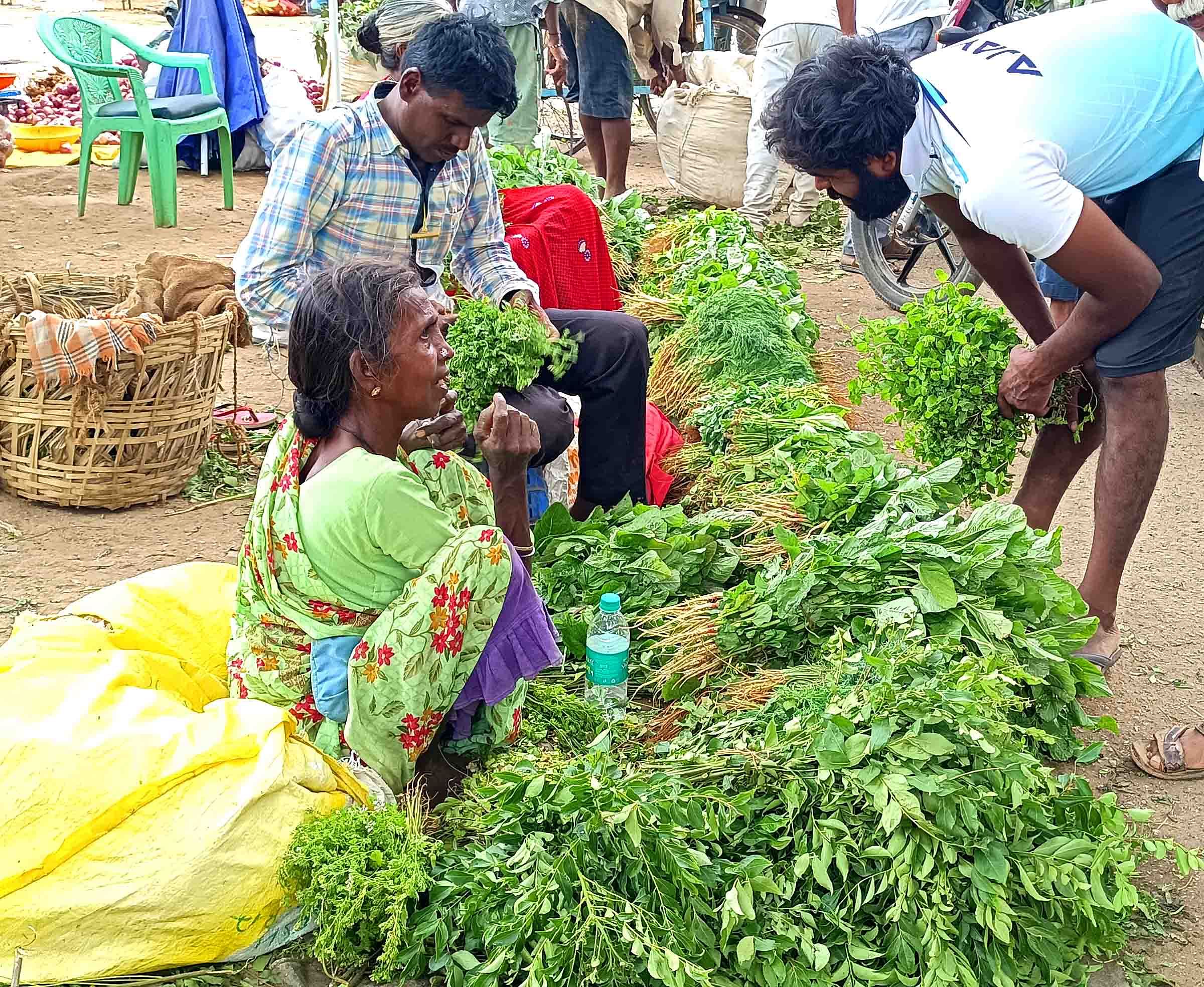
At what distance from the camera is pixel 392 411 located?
229 cm

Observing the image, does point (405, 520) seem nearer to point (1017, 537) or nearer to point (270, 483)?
point (270, 483)

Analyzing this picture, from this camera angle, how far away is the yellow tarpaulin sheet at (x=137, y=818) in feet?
6.21

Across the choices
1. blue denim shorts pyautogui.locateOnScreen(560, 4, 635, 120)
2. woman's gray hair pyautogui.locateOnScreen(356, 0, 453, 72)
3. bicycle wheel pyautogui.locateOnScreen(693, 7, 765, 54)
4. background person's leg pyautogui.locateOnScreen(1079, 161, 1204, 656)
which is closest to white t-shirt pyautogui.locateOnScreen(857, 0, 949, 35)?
blue denim shorts pyautogui.locateOnScreen(560, 4, 635, 120)

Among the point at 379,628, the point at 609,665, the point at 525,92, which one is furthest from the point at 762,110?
the point at 379,628

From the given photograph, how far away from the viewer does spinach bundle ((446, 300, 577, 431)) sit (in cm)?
291

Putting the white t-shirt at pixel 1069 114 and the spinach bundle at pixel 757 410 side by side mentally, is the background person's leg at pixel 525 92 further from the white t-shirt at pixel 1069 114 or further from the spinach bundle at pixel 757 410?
the white t-shirt at pixel 1069 114

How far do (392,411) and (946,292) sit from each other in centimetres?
166

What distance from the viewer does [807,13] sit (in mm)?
6238

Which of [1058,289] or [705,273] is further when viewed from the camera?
[705,273]

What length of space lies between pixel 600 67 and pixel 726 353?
3.08 m

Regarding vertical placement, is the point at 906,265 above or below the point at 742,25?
below

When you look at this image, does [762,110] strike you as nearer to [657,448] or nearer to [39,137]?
[657,448]

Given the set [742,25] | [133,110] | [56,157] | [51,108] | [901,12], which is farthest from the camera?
[742,25]

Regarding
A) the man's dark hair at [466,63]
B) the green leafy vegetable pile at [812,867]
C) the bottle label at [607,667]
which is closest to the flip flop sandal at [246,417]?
the man's dark hair at [466,63]
